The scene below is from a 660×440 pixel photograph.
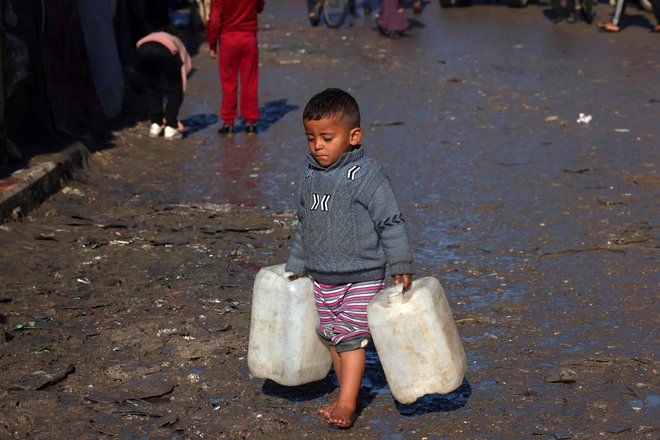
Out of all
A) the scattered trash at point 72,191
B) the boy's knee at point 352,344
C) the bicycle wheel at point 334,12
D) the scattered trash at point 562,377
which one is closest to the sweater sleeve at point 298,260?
the boy's knee at point 352,344

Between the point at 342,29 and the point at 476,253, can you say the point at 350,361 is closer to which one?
the point at 476,253

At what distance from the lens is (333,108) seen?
4.57m

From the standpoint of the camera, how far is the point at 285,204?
8562mm

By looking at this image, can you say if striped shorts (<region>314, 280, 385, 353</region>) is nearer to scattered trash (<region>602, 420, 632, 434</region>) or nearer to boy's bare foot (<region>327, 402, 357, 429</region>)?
boy's bare foot (<region>327, 402, 357, 429</region>)

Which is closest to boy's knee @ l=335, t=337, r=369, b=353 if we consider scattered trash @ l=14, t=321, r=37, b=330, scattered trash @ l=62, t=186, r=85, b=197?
scattered trash @ l=14, t=321, r=37, b=330

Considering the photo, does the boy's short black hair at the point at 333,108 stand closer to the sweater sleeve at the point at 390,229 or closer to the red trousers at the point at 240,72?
the sweater sleeve at the point at 390,229

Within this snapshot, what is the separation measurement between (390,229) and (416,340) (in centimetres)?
44

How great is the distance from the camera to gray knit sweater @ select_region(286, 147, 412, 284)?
180 inches

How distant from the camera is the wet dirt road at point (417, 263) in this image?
483cm

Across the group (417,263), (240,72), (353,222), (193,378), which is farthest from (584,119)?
(353,222)

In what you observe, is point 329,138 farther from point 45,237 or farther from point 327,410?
point 45,237

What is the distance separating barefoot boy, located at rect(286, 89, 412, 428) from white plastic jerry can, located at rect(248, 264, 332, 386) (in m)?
0.09

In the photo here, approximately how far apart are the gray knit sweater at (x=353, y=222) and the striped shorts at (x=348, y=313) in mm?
40

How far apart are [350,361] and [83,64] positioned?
7355 millimetres
